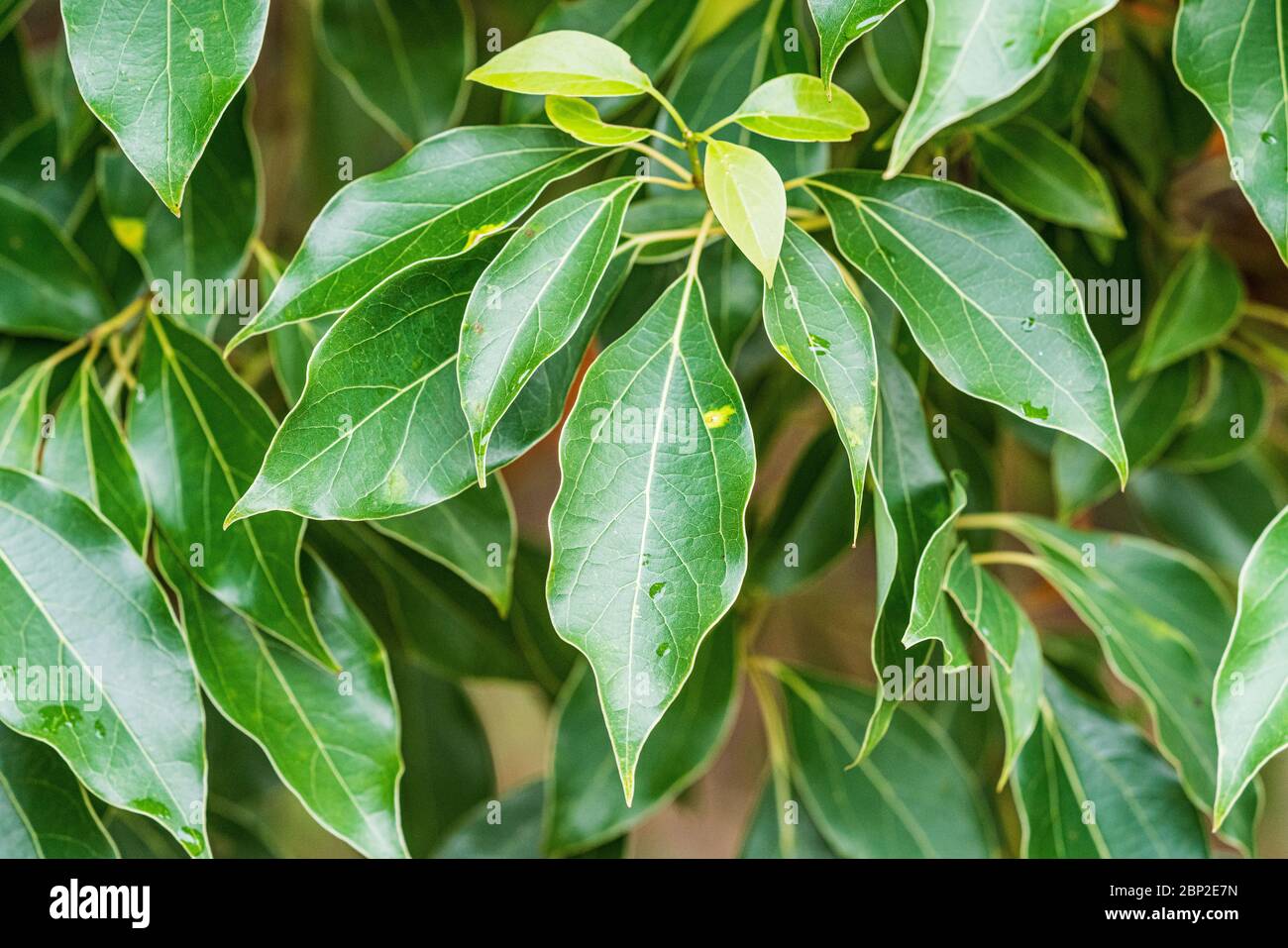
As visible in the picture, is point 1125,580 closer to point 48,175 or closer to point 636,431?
point 636,431

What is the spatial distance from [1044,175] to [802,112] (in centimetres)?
28

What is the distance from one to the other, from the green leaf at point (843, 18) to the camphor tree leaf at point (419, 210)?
0.57 ft

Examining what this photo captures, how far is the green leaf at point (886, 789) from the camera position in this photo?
2.77ft

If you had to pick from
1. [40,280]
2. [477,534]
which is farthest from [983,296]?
[40,280]

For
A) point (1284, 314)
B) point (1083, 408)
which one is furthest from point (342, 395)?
point (1284, 314)

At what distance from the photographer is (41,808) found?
62 centimetres

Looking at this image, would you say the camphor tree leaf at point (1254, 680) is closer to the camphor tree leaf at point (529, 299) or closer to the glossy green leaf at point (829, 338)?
the glossy green leaf at point (829, 338)

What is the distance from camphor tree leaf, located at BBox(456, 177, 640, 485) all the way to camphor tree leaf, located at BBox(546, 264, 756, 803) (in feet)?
0.10

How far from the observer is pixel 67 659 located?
0.56 metres

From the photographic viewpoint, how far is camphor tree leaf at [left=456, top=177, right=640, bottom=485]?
0.48 m

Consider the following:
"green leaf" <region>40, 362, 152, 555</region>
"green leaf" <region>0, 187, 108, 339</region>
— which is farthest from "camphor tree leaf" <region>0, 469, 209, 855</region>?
"green leaf" <region>0, 187, 108, 339</region>

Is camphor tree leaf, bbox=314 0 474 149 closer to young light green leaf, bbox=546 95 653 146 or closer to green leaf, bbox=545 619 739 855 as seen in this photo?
young light green leaf, bbox=546 95 653 146

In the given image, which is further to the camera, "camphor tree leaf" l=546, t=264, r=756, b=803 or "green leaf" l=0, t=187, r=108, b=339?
"green leaf" l=0, t=187, r=108, b=339

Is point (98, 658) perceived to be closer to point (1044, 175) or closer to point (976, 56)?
point (976, 56)
